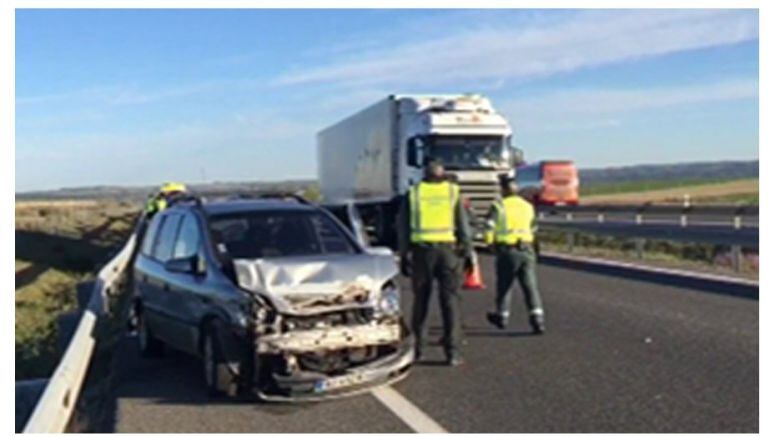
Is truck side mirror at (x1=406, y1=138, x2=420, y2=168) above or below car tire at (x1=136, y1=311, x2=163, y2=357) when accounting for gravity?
above

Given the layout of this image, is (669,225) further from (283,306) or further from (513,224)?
(283,306)

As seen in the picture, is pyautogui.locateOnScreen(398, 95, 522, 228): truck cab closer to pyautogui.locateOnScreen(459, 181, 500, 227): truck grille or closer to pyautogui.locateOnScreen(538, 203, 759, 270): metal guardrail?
pyautogui.locateOnScreen(459, 181, 500, 227): truck grille

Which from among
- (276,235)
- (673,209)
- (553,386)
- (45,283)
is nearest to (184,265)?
(276,235)

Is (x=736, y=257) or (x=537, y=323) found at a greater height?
(x=736, y=257)

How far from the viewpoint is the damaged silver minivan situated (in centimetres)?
850

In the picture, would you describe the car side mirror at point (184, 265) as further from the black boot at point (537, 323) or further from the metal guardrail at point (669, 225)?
the metal guardrail at point (669, 225)

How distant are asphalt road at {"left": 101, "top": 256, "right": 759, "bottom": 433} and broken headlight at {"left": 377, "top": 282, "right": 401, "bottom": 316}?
0.59 metres

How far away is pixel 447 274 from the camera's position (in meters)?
10.2

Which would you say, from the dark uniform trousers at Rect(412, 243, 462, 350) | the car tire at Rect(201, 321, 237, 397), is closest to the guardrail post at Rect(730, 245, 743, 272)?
the dark uniform trousers at Rect(412, 243, 462, 350)

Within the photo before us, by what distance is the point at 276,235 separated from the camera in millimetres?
9922

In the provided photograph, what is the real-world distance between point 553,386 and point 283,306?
213cm

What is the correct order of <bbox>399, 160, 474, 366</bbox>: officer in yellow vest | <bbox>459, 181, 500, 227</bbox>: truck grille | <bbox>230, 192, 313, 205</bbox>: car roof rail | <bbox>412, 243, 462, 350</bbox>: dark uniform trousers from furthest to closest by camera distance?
<bbox>459, 181, 500, 227</bbox>: truck grille
<bbox>230, 192, 313, 205</bbox>: car roof rail
<bbox>399, 160, 474, 366</bbox>: officer in yellow vest
<bbox>412, 243, 462, 350</bbox>: dark uniform trousers

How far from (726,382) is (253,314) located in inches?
141
